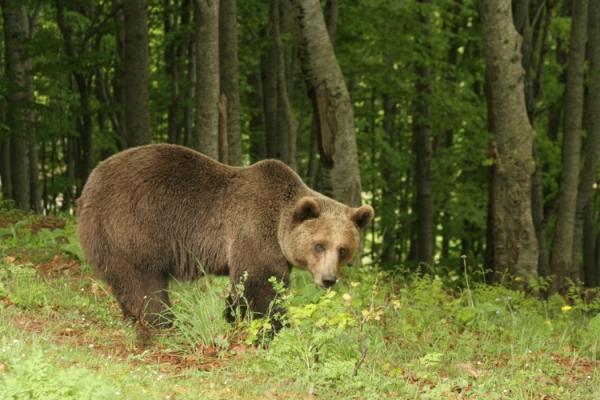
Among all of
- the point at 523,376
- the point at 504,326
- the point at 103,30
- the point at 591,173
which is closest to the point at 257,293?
the point at 523,376

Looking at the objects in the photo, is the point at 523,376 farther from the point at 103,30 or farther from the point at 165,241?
the point at 103,30

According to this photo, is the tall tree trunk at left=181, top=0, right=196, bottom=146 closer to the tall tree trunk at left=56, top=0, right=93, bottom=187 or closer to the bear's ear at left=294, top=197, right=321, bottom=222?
the tall tree trunk at left=56, top=0, right=93, bottom=187

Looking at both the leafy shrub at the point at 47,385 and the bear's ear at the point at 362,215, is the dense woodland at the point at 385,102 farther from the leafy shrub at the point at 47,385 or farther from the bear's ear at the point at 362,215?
the leafy shrub at the point at 47,385

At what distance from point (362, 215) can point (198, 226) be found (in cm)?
154

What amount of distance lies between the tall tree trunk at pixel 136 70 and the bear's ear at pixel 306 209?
7.68 metres

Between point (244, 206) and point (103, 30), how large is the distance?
14.8m

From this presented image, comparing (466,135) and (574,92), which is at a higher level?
(574,92)

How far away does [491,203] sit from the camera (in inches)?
525

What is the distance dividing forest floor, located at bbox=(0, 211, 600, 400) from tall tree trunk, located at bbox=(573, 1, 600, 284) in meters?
9.00

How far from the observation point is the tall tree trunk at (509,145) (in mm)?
12578

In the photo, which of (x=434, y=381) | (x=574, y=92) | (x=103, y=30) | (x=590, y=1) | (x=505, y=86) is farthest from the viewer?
(x=103, y=30)

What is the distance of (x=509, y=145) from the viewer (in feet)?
41.9

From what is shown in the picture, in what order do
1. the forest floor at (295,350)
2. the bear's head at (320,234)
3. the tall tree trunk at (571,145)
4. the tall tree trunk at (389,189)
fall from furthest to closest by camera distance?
the tall tree trunk at (389,189), the tall tree trunk at (571,145), the bear's head at (320,234), the forest floor at (295,350)

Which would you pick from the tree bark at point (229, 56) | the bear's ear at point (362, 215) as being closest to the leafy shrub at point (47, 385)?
the bear's ear at point (362, 215)
